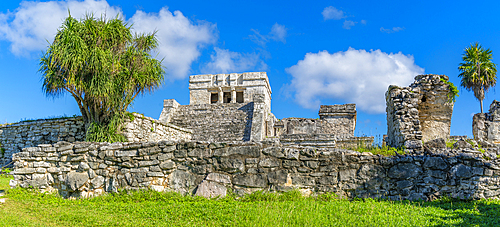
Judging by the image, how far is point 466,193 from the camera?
5.47 metres

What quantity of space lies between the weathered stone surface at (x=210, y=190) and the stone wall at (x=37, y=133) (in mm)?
8351

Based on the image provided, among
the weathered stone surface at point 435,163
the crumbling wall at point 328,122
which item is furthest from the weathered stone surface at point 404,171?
the crumbling wall at point 328,122

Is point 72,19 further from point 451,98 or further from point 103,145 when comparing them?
point 451,98

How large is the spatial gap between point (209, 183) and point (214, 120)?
432 inches

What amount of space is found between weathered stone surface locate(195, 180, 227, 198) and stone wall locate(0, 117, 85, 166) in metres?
8.35

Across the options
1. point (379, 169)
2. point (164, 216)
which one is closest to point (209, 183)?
point (164, 216)

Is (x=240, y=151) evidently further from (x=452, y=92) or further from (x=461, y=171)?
(x=452, y=92)

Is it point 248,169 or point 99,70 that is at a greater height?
point 99,70

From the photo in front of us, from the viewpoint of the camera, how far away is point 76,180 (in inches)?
237

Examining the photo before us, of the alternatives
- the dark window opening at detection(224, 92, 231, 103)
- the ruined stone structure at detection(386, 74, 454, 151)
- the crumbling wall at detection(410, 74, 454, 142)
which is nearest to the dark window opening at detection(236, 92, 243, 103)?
the dark window opening at detection(224, 92, 231, 103)

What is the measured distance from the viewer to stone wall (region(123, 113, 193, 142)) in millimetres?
12023

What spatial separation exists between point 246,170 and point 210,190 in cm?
74

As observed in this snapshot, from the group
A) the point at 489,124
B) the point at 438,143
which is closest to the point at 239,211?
the point at 438,143

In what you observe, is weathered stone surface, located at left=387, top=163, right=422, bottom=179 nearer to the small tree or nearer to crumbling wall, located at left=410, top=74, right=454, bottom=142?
crumbling wall, located at left=410, top=74, right=454, bottom=142
